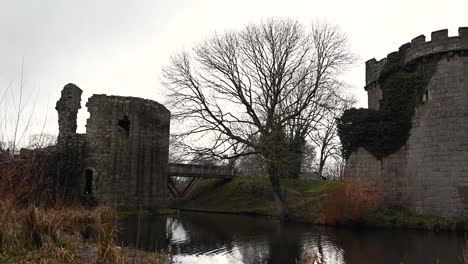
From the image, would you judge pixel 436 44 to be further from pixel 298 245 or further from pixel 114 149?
pixel 114 149

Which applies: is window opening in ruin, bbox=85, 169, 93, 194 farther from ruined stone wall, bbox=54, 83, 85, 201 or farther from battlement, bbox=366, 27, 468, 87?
battlement, bbox=366, 27, 468, 87

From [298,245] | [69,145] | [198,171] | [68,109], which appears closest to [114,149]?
[69,145]

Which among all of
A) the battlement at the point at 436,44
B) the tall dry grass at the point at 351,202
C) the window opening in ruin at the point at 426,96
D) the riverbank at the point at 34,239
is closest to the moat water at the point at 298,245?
the tall dry grass at the point at 351,202

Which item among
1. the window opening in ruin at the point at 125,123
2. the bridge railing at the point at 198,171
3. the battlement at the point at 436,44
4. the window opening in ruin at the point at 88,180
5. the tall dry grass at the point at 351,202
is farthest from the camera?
the bridge railing at the point at 198,171

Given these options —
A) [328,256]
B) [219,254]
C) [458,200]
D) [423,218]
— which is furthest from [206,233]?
[458,200]

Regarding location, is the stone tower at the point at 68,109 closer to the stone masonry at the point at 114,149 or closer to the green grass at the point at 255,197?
the stone masonry at the point at 114,149

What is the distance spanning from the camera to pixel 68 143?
66.0ft

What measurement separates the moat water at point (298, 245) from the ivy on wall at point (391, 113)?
4.45 meters

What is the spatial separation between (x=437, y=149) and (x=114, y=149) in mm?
15005

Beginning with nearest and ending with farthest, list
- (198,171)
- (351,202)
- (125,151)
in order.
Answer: (351,202), (125,151), (198,171)

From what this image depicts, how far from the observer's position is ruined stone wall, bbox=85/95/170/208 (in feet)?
67.4

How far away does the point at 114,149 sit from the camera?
20.8 metres

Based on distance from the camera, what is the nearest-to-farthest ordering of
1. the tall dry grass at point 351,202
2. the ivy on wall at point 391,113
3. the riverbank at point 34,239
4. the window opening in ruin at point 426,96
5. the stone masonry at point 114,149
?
1. the riverbank at point 34,239
2. the window opening in ruin at point 426,96
3. the tall dry grass at point 351,202
4. the ivy on wall at point 391,113
5. the stone masonry at point 114,149

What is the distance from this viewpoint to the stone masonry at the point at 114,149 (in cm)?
2031
